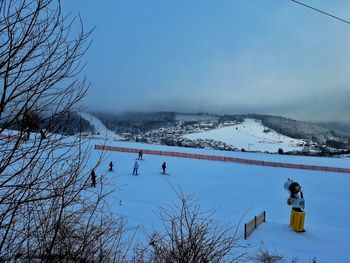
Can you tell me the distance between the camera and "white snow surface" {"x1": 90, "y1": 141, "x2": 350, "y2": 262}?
1303 centimetres

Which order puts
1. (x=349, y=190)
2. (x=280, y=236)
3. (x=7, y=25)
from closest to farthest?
(x=7, y=25)
(x=280, y=236)
(x=349, y=190)

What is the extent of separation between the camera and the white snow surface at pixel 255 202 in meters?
13.0

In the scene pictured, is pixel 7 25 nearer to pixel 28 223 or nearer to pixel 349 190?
pixel 28 223

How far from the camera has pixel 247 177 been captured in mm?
34406

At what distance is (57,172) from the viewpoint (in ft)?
11.3

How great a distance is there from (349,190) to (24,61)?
100 feet

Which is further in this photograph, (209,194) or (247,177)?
(247,177)

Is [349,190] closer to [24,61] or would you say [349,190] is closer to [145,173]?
[145,173]

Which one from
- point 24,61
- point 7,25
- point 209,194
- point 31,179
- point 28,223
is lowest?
point 209,194

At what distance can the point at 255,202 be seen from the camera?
22453mm

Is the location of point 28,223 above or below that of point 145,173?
above

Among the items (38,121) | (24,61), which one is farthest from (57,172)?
(24,61)

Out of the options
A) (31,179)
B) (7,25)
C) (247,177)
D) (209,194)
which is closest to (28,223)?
(31,179)

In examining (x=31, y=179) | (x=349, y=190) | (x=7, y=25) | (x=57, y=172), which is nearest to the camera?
(x=7, y=25)
